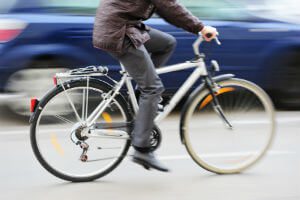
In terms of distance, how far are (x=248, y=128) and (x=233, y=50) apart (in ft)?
6.47

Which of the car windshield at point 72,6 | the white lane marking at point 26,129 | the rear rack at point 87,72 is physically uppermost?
the rear rack at point 87,72

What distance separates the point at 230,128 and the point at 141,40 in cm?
102

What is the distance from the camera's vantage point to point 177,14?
4.22 metres

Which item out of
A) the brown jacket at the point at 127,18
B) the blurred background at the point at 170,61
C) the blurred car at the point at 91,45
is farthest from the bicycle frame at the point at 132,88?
the blurred car at the point at 91,45

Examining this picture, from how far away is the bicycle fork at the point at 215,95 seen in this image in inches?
180

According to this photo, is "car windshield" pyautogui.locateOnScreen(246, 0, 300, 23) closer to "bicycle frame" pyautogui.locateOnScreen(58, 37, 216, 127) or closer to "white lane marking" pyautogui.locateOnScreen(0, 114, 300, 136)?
"white lane marking" pyautogui.locateOnScreen(0, 114, 300, 136)

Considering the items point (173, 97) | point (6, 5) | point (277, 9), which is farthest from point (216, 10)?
point (173, 97)

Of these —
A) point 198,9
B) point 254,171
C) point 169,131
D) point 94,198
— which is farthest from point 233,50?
point 94,198

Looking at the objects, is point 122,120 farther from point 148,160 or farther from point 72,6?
point 72,6

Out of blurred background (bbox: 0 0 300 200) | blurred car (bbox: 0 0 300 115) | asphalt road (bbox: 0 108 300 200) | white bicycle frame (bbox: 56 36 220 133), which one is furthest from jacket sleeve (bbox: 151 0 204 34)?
blurred car (bbox: 0 0 300 115)

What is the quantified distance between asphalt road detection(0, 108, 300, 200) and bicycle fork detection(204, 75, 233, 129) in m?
0.44

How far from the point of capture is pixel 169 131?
6105mm

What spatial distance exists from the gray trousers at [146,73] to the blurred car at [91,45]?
1393 mm

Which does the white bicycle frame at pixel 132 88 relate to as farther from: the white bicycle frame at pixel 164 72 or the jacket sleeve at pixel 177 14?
the jacket sleeve at pixel 177 14
